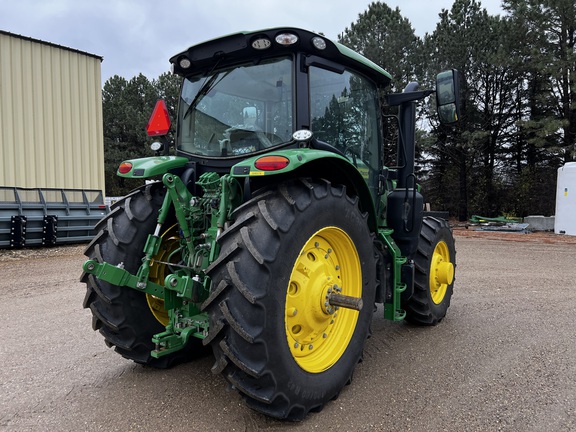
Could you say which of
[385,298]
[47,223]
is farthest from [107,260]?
[47,223]

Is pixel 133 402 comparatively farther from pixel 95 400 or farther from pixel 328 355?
pixel 328 355

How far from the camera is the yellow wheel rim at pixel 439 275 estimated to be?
14.3ft

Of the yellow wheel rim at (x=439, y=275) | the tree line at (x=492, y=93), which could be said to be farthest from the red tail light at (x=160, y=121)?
the tree line at (x=492, y=93)

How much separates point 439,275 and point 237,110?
2.65 meters

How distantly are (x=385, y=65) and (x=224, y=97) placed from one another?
54.1 feet

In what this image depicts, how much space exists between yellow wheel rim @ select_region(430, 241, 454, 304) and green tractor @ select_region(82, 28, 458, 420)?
0.75 m

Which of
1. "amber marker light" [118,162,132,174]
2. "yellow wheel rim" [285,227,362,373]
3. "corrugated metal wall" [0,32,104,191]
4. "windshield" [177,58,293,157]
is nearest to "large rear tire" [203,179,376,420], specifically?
"yellow wheel rim" [285,227,362,373]

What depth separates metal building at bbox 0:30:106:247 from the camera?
9625mm

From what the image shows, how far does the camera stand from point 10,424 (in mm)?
2475

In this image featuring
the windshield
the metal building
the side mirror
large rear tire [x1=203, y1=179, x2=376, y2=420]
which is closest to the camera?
large rear tire [x1=203, y1=179, x2=376, y2=420]

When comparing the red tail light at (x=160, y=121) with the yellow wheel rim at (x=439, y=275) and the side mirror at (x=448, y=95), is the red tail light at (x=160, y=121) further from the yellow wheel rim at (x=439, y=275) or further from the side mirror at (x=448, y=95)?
the yellow wheel rim at (x=439, y=275)

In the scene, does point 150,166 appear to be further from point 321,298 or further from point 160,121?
point 321,298

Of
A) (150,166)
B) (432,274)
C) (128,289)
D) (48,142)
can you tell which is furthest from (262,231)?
(48,142)

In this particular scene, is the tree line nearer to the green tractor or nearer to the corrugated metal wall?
the corrugated metal wall
